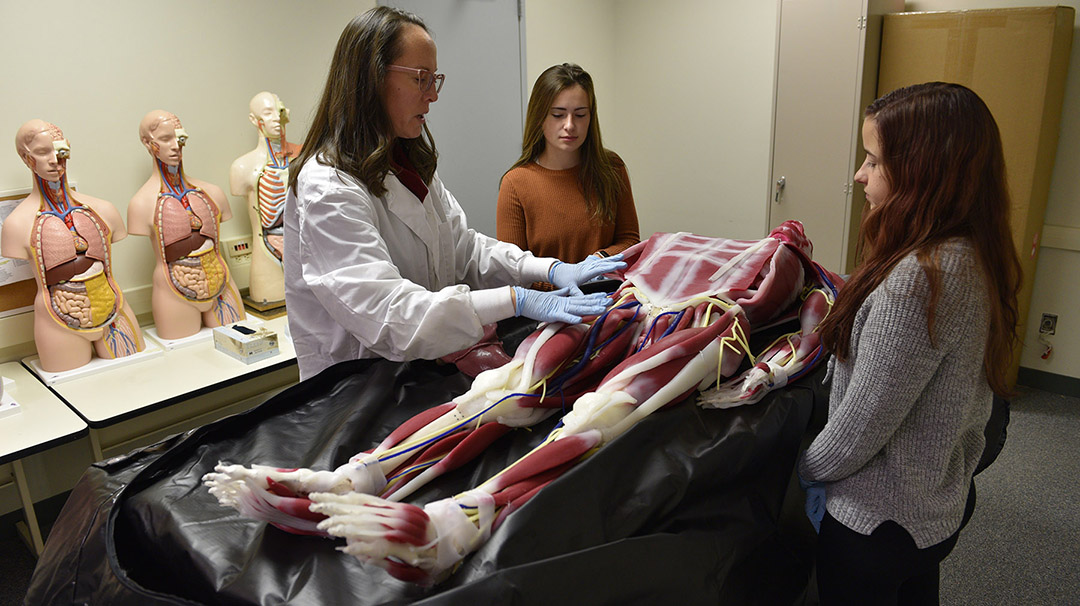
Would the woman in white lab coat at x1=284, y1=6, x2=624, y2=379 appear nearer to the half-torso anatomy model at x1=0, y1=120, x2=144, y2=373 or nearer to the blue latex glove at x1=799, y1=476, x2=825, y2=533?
the blue latex glove at x1=799, y1=476, x2=825, y2=533

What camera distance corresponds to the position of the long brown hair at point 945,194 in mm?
1052

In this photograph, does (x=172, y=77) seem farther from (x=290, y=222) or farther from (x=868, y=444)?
(x=868, y=444)

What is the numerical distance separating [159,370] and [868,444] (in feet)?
7.47

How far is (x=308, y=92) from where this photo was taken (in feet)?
10.4

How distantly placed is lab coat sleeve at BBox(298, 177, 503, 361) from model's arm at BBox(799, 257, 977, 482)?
73 centimetres

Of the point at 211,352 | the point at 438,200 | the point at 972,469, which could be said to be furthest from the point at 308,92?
the point at 972,469

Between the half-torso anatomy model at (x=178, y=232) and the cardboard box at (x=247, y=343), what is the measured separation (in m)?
0.16

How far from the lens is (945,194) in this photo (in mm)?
1058

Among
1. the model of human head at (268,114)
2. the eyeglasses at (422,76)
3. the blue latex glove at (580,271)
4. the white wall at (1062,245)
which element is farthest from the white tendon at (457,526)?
the white wall at (1062,245)

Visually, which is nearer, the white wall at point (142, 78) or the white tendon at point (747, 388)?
the white tendon at point (747, 388)

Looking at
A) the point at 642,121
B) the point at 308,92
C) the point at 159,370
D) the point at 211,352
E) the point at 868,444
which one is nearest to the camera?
the point at 868,444

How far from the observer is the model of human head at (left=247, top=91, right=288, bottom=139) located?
110 inches

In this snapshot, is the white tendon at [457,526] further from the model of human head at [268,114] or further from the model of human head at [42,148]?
the model of human head at [268,114]

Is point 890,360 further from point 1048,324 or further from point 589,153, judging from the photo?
point 1048,324
